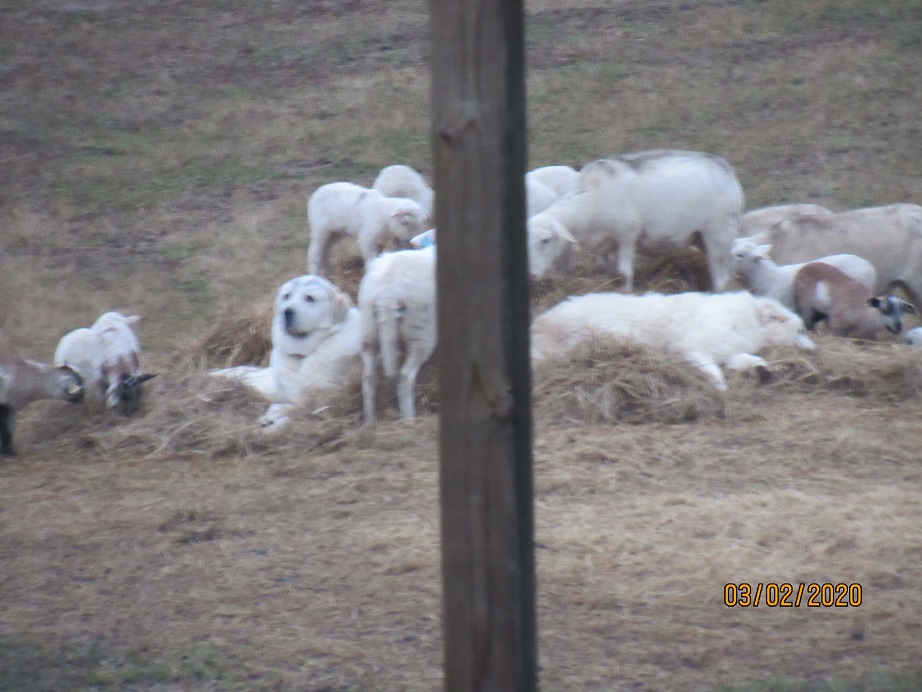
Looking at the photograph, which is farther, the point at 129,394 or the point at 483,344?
the point at 129,394

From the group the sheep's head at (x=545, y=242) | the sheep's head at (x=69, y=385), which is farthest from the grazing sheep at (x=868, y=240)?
the sheep's head at (x=69, y=385)

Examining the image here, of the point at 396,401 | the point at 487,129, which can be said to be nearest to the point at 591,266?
the point at 396,401

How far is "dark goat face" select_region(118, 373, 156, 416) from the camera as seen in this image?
764cm

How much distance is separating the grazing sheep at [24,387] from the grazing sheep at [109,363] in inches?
8.5

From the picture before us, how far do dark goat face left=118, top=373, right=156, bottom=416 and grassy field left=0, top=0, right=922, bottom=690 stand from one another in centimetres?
15

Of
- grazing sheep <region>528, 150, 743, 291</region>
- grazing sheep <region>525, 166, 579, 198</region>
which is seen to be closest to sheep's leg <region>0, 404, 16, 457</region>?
grazing sheep <region>528, 150, 743, 291</region>

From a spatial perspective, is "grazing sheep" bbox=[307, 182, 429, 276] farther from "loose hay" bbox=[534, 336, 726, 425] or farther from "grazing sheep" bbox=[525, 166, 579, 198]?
"loose hay" bbox=[534, 336, 726, 425]

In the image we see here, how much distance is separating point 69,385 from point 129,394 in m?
0.38

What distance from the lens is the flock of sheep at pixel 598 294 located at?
7.36m

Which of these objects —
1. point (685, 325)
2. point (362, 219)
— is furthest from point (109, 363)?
point (685, 325)

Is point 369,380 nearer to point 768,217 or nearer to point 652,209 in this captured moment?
point 652,209

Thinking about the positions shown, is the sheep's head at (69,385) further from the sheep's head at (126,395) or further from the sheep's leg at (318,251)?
the sheep's leg at (318,251)

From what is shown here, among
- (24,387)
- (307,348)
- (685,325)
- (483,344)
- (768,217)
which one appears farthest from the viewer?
(768,217)

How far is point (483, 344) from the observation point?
8.72 feet
